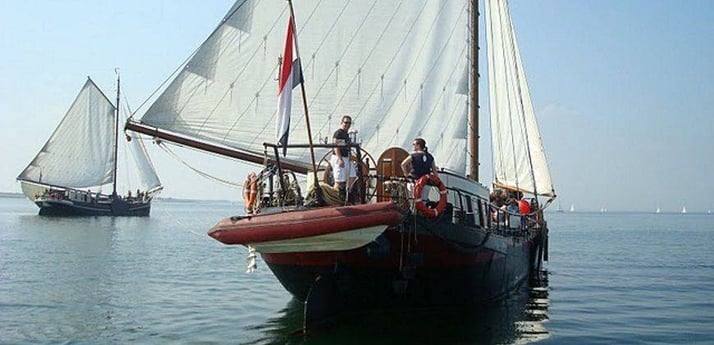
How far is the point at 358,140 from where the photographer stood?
21.5m

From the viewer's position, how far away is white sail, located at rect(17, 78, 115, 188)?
91062mm

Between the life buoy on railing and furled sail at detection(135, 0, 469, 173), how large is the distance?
6.11 feet

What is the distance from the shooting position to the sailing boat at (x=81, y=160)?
90.9 m

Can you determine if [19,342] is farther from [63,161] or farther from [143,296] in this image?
[63,161]

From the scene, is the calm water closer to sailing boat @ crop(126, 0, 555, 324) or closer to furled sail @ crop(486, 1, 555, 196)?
sailing boat @ crop(126, 0, 555, 324)

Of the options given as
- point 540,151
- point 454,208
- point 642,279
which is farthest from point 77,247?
point 454,208

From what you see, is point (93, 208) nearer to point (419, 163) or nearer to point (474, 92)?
point (474, 92)

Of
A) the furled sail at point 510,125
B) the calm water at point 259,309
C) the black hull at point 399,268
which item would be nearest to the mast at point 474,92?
the calm water at point 259,309

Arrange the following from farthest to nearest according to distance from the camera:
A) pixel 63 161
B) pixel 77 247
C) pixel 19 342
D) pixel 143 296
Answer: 1. pixel 63 161
2. pixel 77 247
3. pixel 143 296
4. pixel 19 342

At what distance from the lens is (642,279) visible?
32000mm

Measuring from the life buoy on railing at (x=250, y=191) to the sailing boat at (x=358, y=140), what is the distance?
93 mm

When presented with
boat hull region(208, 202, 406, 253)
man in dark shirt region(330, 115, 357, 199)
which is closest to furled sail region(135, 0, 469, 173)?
man in dark shirt region(330, 115, 357, 199)

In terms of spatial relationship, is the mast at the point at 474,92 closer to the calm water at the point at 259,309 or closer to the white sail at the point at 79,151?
the calm water at the point at 259,309

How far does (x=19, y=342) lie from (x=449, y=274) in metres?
8.66
